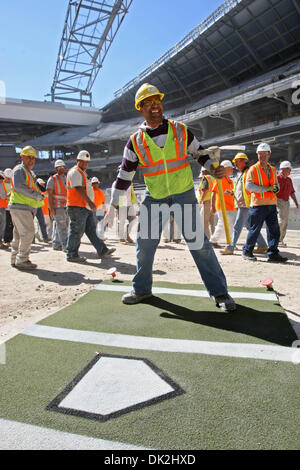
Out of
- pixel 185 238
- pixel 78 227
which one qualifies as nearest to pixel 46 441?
pixel 185 238

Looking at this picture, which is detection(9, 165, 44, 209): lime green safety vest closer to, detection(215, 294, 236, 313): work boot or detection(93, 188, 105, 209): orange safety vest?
detection(215, 294, 236, 313): work boot

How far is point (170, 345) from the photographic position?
247 cm

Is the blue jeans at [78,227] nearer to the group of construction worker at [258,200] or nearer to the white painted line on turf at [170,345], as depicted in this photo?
the group of construction worker at [258,200]

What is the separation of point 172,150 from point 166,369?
6.78ft

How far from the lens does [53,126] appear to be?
182 ft

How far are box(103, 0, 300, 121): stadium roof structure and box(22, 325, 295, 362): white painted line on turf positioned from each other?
32.3 metres

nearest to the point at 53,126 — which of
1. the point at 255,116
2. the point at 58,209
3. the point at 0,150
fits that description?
the point at 0,150

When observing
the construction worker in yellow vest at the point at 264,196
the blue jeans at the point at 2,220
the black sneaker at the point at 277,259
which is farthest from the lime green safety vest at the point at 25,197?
the black sneaker at the point at 277,259

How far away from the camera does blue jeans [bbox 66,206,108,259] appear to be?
621 cm

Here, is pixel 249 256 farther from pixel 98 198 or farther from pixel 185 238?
pixel 98 198

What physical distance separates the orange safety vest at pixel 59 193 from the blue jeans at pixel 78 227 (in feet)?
4.37

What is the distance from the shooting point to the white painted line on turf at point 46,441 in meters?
1.44

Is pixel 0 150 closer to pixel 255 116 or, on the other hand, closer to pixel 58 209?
pixel 255 116

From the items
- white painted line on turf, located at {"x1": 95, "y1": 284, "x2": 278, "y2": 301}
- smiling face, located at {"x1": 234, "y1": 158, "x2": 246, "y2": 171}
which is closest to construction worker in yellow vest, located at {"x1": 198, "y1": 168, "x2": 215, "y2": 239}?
smiling face, located at {"x1": 234, "y1": 158, "x2": 246, "y2": 171}
